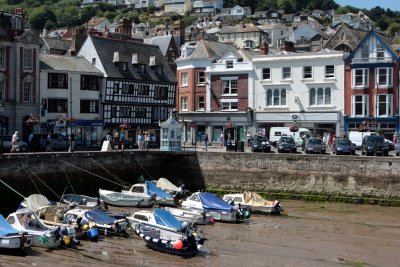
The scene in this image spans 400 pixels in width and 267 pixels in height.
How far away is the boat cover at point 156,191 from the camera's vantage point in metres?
41.6

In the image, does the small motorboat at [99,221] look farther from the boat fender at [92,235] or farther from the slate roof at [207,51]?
the slate roof at [207,51]

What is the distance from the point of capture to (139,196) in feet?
136

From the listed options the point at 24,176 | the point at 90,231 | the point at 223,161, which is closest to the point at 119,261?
the point at 90,231

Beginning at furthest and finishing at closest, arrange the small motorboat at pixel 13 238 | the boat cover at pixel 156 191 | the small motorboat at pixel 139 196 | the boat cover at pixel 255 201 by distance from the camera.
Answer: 1. the boat cover at pixel 156 191
2. the small motorboat at pixel 139 196
3. the boat cover at pixel 255 201
4. the small motorboat at pixel 13 238

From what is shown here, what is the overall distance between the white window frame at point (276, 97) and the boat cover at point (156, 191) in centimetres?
2600

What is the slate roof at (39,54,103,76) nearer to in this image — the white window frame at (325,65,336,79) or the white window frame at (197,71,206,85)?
the white window frame at (197,71,206,85)

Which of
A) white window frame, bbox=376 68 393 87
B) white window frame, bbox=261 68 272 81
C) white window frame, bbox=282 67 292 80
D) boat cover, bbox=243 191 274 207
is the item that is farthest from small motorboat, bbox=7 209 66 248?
white window frame, bbox=376 68 393 87

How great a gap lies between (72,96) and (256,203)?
28297 mm

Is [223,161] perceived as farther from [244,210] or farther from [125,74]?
[125,74]

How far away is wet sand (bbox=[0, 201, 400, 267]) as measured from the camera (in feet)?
89.6

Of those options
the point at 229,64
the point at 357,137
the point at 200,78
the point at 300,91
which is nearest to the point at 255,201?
the point at 357,137

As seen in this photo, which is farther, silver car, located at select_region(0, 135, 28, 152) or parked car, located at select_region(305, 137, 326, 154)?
silver car, located at select_region(0, 135, 28, 152)

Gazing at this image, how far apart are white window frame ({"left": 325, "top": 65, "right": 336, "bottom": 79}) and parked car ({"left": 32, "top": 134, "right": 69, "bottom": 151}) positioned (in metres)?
25.0

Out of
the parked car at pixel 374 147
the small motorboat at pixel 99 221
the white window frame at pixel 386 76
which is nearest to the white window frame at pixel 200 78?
the white window frame at pixel 386 76
